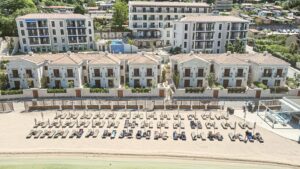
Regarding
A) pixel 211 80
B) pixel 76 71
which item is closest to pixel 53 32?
pixel 76 71

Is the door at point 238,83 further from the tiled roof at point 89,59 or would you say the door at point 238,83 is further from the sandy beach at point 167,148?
the tiled roof at point 89,59

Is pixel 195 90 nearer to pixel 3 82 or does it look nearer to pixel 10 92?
pixel 10 92

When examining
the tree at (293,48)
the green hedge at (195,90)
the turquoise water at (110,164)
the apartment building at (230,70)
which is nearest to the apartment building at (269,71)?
the apartment building at (230,70)

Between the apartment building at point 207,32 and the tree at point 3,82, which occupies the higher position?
the apartment building at point 207,32

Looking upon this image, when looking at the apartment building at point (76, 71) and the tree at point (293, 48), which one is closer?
the apartment building at point (76, 71)

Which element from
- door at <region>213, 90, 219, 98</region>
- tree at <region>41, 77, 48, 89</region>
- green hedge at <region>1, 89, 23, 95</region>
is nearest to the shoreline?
green hedge at <region>1, 89, 23, 95</region>
